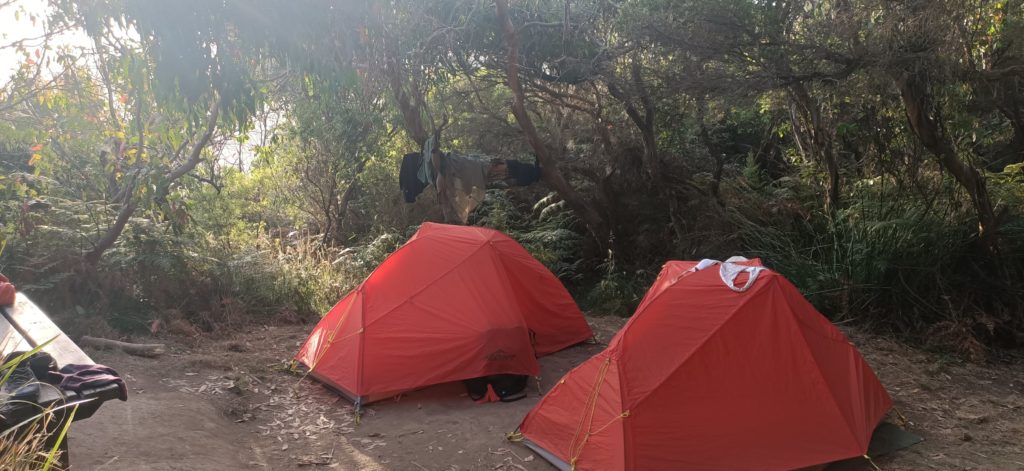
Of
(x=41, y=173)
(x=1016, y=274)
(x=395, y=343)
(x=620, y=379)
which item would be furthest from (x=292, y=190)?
(x=1016, y=274)

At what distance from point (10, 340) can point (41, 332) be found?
8.6 inches

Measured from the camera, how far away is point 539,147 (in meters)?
9.26

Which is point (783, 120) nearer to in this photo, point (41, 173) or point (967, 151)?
point (967, 151)

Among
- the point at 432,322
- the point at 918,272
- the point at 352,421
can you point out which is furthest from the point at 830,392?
the point at 918,272

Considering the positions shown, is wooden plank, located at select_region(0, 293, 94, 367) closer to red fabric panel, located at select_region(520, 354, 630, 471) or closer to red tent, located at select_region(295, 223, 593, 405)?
red tent, located at select_region(295, 223, 593, 405)

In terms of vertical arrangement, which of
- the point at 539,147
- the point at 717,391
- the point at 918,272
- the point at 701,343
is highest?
the point at 539,147

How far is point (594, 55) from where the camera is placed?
948 centimetres

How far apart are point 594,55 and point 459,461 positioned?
20.4ft

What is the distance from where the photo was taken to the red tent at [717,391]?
441 cm

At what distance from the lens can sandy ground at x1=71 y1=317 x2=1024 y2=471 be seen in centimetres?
462

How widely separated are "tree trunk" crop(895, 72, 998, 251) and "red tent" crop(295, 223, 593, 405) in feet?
14.2

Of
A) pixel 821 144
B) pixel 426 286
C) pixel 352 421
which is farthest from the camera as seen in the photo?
pixel 821 144

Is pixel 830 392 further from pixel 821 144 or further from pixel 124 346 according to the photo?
pixel 124 346

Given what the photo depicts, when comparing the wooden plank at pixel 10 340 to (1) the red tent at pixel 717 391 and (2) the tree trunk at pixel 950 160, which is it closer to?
(1) the red tent at pixel 717 391
